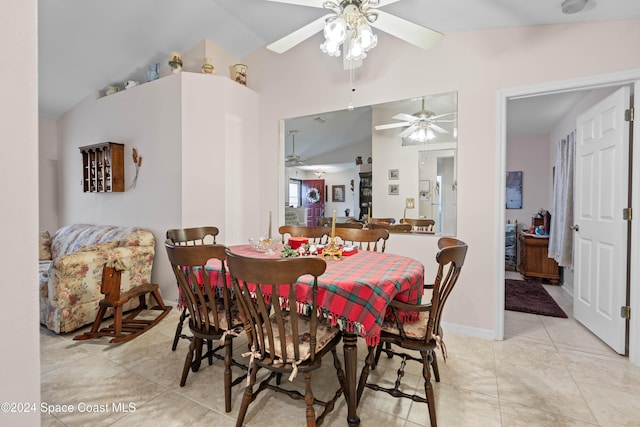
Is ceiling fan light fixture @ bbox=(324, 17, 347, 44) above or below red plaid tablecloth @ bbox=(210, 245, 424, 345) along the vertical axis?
above

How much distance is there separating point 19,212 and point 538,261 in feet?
17.7

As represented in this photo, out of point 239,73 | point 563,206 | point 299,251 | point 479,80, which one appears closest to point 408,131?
point 479,80

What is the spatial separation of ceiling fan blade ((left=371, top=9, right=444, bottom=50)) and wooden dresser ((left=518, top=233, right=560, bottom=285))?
377cm

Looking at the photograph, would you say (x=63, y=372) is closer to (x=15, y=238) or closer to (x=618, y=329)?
(x=15, y=238)

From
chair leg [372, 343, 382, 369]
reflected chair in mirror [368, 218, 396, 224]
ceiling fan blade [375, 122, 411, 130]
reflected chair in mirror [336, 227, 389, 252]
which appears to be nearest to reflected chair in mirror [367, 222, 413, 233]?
reflected chair in mirror [368, 218, 396, 224]

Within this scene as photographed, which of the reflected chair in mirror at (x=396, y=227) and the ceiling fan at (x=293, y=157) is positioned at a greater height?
the ceiling fan at (x=293, y=157)

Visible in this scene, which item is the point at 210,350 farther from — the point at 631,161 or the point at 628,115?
the point at 628,115

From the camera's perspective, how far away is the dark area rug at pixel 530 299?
3.16m

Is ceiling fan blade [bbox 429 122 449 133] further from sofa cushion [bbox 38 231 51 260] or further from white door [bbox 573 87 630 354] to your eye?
sofa cushion [bbox 38 231 51 260]

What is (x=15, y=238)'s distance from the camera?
0.64 meters

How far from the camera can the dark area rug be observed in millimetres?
3156

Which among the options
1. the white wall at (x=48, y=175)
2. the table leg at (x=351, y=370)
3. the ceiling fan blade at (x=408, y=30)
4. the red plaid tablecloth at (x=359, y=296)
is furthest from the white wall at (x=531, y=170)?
the white wall at (x=48, y=175)

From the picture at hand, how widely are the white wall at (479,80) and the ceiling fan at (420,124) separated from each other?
18cm

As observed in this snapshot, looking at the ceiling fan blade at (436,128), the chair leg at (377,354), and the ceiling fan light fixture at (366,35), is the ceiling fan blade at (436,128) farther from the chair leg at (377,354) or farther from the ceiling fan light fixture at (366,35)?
the chair leg at (377,354)
